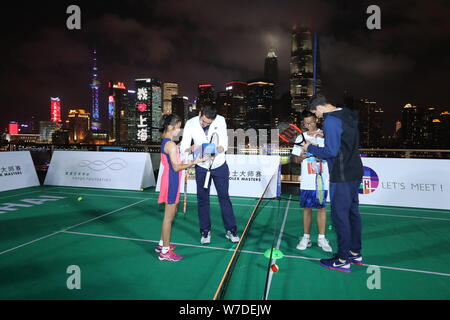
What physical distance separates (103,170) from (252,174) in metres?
5.05

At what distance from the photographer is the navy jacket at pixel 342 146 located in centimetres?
321

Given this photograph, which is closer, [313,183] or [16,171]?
[313,183]

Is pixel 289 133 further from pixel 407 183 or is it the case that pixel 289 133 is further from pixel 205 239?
pixel 407 183

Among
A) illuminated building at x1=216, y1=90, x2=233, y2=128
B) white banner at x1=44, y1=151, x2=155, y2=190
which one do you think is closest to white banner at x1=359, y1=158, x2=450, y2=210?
white banner at x1=44, y1=151, x2=155, y2=190

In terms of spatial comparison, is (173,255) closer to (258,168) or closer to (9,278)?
(9,278)

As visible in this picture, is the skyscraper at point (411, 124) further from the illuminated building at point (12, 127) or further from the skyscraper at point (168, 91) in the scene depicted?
the illuminated building at point (12, 127)

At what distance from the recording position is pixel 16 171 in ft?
29.1

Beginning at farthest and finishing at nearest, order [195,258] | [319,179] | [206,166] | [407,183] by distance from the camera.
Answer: [407,183]
[206,166]
[319,179]
[195,258]

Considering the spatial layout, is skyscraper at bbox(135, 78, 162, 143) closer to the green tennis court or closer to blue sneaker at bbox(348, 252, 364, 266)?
the green tennis court

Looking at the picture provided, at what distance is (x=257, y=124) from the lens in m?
127

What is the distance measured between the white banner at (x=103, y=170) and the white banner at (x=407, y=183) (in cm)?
666

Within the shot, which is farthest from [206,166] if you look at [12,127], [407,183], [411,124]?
[12,127]
